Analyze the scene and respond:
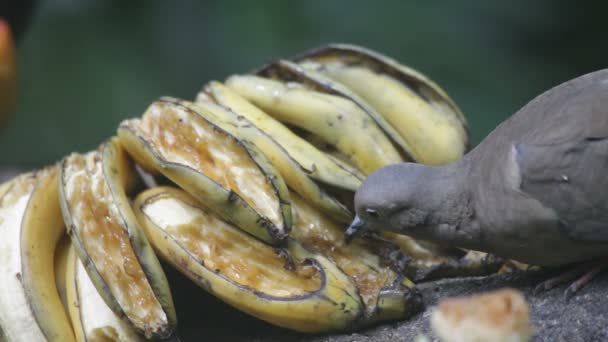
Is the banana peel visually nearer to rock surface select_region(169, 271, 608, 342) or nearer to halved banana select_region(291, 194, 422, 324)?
rock surface select_region(169, 271, 608, 342)

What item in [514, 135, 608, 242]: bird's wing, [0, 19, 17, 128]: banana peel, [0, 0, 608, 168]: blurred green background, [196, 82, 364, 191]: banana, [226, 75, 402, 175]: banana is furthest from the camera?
[0, 0, 608, 168]: blurred green background

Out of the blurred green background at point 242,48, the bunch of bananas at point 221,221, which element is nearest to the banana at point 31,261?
the bunch of bananas at point 221,221

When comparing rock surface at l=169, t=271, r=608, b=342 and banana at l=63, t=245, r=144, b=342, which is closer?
rock surface at l=169, t=271, r=608, b=342

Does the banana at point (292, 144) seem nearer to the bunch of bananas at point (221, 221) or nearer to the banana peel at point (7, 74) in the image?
the bunch of bananas at point (221, 221)

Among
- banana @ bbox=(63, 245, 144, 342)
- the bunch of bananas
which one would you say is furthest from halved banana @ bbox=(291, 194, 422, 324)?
banana @ bbox=(63, 245, 144, 342)

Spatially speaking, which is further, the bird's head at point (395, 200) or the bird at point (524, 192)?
the bird's head at point (395, 200)

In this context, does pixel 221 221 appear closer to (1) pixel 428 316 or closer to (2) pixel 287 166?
(2) pixel 287 166

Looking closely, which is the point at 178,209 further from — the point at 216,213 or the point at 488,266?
the point at 488,266

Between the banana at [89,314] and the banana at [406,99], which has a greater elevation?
the banana at [406,99]
